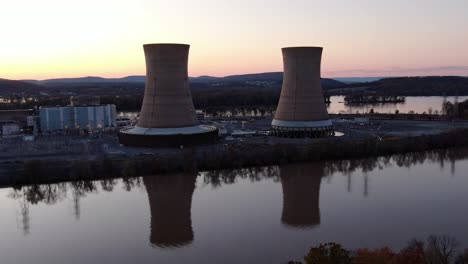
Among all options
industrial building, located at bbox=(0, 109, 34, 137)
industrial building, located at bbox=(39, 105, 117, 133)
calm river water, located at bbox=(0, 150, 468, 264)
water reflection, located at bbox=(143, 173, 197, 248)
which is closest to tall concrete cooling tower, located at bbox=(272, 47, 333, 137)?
calm river water, located at bbox=(0, 150, 468, 264)

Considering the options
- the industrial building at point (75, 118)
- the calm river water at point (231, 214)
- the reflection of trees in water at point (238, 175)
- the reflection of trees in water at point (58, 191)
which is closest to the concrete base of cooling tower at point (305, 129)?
the calm river water at point (231, 214)

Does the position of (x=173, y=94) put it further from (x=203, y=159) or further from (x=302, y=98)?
(x=302, y=98)

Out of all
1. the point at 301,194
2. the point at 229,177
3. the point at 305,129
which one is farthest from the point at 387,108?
the point at 301,194

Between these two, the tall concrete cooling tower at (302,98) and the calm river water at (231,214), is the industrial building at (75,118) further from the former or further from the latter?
the calm river water at (231,214)

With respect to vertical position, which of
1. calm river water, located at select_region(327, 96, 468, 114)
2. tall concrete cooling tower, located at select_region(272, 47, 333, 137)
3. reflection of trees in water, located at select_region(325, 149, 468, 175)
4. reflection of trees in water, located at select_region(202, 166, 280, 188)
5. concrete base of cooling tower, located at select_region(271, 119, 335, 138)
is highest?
tall concrete cooling tower, located at select_region(272, 47, 333, 137)

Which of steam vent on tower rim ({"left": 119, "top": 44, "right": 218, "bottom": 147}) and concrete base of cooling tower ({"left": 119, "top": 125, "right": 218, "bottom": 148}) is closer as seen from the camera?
steam vent on tower rim ({"left": 119, "top": 44, "right": 218, "bottom": 147})

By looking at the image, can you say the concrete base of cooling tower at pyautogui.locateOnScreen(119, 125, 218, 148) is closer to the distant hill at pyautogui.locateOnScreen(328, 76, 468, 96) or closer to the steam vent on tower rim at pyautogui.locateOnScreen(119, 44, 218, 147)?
the steam vent on tower rim at pyautogui.locateOnScreen(119, 44, 218, 147)
